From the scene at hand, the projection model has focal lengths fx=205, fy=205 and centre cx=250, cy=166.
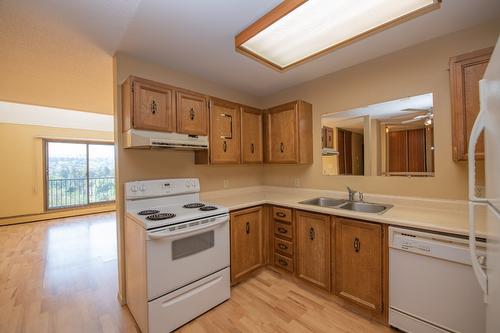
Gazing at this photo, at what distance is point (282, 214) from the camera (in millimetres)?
2420

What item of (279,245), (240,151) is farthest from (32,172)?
(279,245)

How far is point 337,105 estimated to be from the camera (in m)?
2.57

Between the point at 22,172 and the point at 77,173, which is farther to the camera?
the point at 77,173

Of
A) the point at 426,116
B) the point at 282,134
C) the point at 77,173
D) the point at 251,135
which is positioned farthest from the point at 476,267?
the point at 77,173

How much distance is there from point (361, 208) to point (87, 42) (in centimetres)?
321

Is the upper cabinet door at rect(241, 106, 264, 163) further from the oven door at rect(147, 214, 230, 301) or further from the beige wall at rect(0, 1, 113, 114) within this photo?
the beige wall at rect(0, 1, 113, 114)

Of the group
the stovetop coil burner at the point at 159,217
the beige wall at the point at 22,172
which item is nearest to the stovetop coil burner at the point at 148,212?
the stovetop coil burner at the point at 159,217

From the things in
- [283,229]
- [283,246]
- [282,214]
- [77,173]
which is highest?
[77,173]

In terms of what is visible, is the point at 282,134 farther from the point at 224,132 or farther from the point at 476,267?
the point at 476,267

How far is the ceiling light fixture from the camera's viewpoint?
4.42ft

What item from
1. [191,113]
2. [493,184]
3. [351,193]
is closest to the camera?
[493,184]

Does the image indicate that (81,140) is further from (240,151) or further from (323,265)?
(323,265)

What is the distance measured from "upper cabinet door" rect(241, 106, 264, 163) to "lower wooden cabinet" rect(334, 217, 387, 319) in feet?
4.66

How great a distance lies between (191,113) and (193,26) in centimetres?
82
